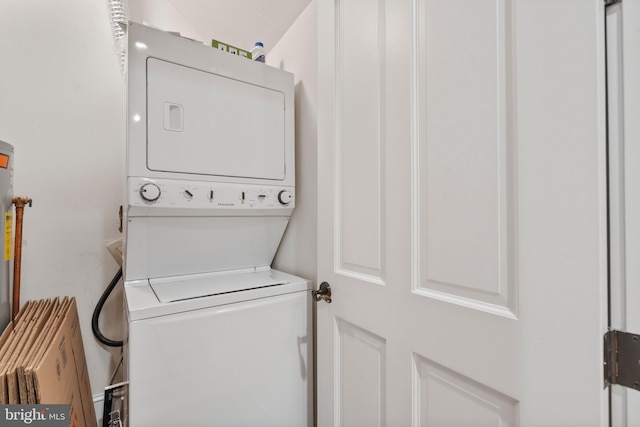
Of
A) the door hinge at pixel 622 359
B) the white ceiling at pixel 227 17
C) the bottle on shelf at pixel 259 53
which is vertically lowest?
the door hinge at pixel 622 359

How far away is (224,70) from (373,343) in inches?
51.6

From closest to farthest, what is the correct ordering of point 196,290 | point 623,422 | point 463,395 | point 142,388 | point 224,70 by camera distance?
point 623,422 < point 463,395 < point 142,388 < point 196,290 < point 224,70

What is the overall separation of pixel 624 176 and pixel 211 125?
1.34 metres

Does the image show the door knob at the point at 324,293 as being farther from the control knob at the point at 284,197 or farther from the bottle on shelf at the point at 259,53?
the bottle on shelf at the point at 259,53

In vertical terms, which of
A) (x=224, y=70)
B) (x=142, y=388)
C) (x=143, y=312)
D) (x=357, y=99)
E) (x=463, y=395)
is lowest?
(x=142, y=388)

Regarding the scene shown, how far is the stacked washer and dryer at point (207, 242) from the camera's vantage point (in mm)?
1038

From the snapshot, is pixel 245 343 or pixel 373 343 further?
pixel 245 343

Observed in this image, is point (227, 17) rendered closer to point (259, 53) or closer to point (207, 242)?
point (259, 53)

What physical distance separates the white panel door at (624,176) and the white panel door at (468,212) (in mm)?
29

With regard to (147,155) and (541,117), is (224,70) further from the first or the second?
(541,117)

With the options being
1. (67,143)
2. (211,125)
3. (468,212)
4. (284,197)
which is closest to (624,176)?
(468,212)

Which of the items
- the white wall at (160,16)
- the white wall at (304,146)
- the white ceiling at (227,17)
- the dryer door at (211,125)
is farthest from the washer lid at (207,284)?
the white wall at (160,16)

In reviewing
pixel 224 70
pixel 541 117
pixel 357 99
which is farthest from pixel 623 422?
pixel 224 70

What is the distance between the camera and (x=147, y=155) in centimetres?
115
